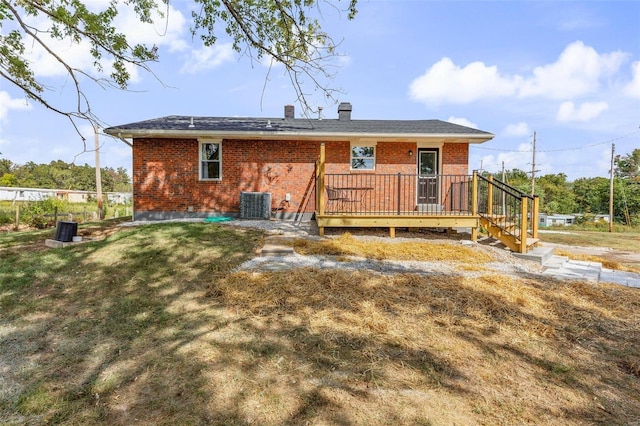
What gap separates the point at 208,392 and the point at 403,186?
985 cm

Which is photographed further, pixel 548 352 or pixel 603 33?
pixel 603 33

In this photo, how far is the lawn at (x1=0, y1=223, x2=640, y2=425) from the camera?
2.40 meters

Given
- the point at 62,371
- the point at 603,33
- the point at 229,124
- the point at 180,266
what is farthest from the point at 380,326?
the point at 603,33

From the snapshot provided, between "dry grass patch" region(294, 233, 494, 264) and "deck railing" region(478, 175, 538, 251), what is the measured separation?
106 cm

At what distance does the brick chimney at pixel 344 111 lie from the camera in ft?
44.9

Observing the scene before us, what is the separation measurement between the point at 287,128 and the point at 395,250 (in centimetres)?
626

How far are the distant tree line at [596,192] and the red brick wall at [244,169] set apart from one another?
27227 mm

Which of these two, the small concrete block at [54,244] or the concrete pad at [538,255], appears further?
the small concrete block at [54,244]

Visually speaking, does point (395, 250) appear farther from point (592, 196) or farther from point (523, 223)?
point (592, 196)

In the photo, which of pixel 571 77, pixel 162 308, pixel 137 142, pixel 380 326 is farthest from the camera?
pixel 571 77

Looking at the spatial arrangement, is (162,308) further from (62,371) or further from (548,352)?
(548,352)

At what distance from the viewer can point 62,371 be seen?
9.73 ft

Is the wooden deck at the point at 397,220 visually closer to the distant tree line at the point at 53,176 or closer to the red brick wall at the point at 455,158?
the red brick wall at the point at 455,158

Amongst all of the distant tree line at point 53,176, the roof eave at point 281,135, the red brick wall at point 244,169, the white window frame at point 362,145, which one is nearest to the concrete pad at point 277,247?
the red brick wall at point 244,169
